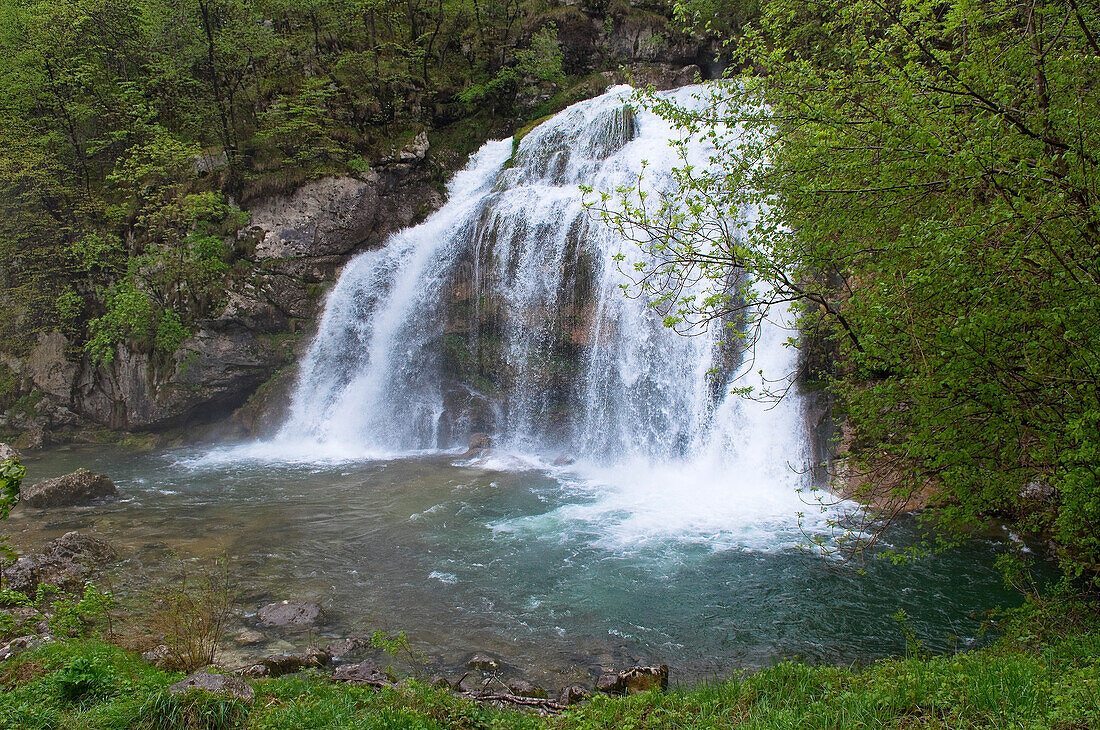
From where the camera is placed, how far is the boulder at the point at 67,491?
12570mm

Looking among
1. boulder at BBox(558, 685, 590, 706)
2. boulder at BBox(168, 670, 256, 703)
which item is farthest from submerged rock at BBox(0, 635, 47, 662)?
boulder at BBox(558, 685, 590, 706)

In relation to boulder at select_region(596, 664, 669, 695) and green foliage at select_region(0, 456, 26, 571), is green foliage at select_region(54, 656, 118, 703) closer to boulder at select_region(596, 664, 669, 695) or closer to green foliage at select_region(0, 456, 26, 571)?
green foliage at select_region(0, 456, 26, 571)

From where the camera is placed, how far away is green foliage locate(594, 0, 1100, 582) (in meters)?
4.47

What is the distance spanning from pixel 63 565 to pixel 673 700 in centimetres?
932

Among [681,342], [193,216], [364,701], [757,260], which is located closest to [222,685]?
[364,701]

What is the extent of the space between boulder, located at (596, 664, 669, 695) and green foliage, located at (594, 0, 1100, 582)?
2.88 metres

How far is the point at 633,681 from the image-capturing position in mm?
6016

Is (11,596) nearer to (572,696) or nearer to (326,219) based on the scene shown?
(572,696)

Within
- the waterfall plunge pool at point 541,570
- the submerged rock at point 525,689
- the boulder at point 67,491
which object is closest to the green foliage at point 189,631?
the waterfall plunge pool at point 541,570

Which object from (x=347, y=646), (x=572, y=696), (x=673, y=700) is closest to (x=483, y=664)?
(x=572, y=696)

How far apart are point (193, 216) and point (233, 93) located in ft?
19.1

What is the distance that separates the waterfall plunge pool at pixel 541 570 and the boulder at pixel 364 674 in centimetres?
80

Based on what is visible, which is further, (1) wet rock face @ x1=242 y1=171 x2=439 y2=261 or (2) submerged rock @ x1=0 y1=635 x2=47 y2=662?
(1) wet rock face @ x1=242 y1=171 x2=439 y2=261

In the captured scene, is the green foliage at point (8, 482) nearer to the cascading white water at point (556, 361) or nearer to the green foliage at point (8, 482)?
the green foliage at point (8, 482)
